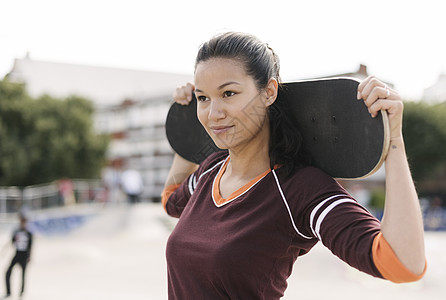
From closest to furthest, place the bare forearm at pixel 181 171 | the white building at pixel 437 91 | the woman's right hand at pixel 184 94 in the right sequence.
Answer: the woman's right hand at pixel 184 94
the bare forearm at pixel 181 171
the white building at pixel 437 91

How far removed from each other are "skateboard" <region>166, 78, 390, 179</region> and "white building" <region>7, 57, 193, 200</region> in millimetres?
31966

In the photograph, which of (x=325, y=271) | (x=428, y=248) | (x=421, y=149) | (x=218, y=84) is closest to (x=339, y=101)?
(x=218, y=84)

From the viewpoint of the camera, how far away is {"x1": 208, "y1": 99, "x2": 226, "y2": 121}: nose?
50.9 inches

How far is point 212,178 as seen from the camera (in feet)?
5.06

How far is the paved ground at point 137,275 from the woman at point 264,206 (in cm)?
613

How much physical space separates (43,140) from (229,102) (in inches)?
947

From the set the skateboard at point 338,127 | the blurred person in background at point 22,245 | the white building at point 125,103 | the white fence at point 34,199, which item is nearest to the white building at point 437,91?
the white building at point 125,103

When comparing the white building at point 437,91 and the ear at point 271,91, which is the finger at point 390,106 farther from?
the white building at point 437,91

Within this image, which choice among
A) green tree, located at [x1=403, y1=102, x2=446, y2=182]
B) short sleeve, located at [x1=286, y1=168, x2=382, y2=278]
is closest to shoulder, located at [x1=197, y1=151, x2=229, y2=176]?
short sleeve, located at [x1=286, y1=168, x2=382, y2=278]

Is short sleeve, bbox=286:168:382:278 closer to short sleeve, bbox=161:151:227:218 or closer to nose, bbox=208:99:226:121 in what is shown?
nose, bbox=208:99:226:121

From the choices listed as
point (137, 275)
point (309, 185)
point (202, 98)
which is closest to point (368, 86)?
point (309, 185)

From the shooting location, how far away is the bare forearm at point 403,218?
977mm

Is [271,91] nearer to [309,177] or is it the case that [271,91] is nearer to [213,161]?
[309,177]

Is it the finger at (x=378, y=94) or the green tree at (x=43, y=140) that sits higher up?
the finger at (x=378, y=94)
